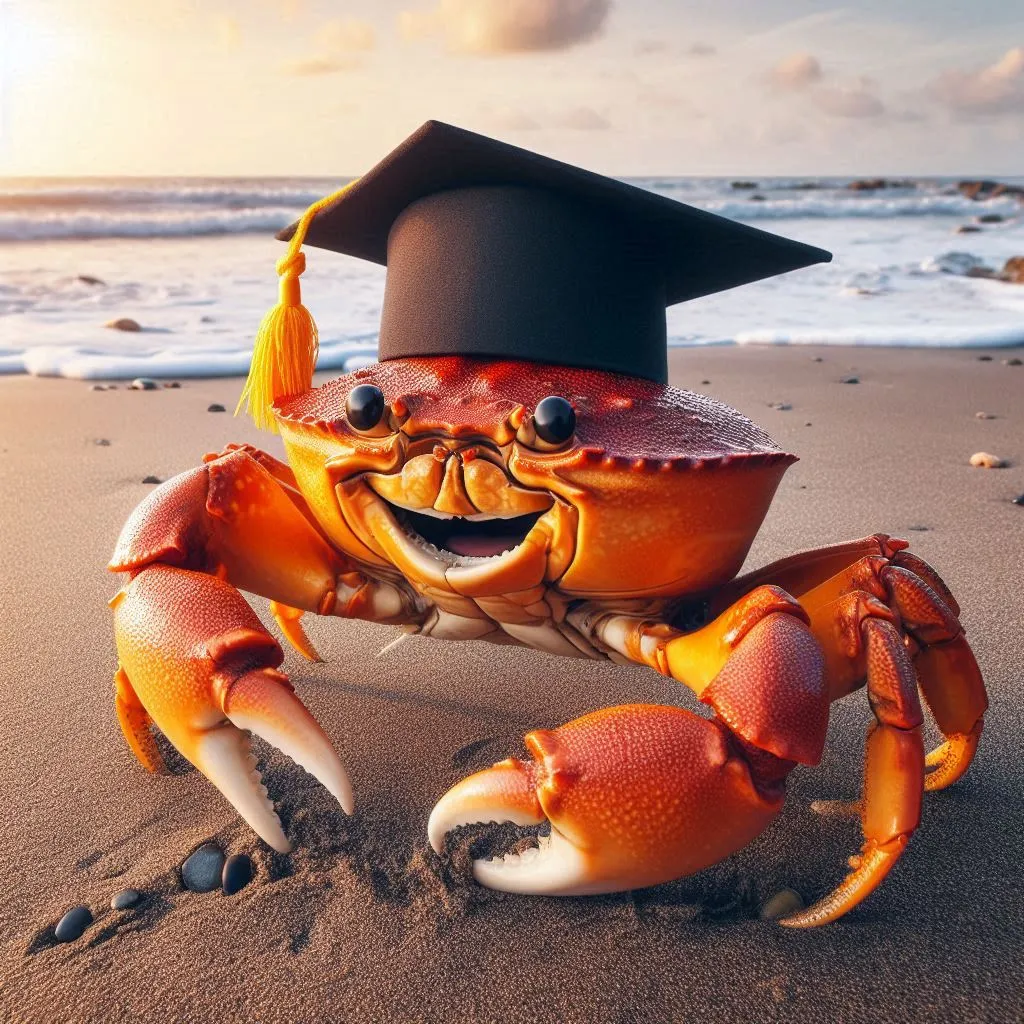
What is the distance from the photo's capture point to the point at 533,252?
179 cm

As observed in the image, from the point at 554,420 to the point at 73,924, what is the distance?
1.07 m

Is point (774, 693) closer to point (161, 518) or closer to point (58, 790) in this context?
point (161, 518)

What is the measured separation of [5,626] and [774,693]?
2.12 m

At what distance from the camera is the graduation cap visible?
1.76 meters

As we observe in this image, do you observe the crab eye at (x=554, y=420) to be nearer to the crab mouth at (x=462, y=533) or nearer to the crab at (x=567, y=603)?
the crab at (x=567, y=603)

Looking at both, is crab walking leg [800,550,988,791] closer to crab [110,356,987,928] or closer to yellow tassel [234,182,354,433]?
crab [110,356,987,928]

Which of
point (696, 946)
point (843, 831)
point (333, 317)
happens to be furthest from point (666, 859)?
point (333, 317)

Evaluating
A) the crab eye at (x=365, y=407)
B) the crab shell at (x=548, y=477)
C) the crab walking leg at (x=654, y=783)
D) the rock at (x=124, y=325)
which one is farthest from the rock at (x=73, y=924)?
the rock at (x=124, y=325)

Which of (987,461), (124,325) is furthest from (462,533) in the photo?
(124,325)

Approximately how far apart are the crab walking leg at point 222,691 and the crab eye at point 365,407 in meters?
0.37

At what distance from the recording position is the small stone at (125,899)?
55.7 inches

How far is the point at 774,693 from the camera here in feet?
4.26

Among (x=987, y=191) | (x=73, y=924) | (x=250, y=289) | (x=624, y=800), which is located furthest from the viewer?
(x=987, y=191)

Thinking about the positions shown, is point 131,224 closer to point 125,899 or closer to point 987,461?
point 987,461
